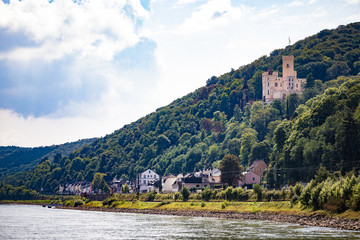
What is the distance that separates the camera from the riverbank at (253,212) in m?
64.3

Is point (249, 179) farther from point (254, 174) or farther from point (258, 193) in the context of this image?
point (258, 193)

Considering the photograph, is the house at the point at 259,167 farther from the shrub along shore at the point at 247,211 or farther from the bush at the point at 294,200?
the bush at the point at 294,200

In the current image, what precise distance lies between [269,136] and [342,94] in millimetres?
70428

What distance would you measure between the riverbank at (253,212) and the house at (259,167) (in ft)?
119

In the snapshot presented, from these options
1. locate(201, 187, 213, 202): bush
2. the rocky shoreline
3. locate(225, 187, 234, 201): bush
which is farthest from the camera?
locate(201, 187, 213, 202): bush

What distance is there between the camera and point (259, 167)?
152m

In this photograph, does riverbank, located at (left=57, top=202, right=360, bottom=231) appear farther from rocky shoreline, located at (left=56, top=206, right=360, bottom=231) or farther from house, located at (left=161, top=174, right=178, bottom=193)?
house, located at (left=161, top=174, right=178, bottom=193)

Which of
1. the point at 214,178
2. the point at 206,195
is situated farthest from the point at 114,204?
the point at 206,195

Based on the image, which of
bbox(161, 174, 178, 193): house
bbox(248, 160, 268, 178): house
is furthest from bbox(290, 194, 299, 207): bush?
bbox(161, 174, 178, 193): house

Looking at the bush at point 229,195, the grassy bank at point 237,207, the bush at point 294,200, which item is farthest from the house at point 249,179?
the bush at point 294,200

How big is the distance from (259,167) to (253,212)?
206 feet

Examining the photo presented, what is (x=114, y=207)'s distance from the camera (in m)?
139

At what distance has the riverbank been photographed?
64312mm

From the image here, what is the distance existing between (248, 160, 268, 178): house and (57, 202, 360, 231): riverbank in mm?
36251
